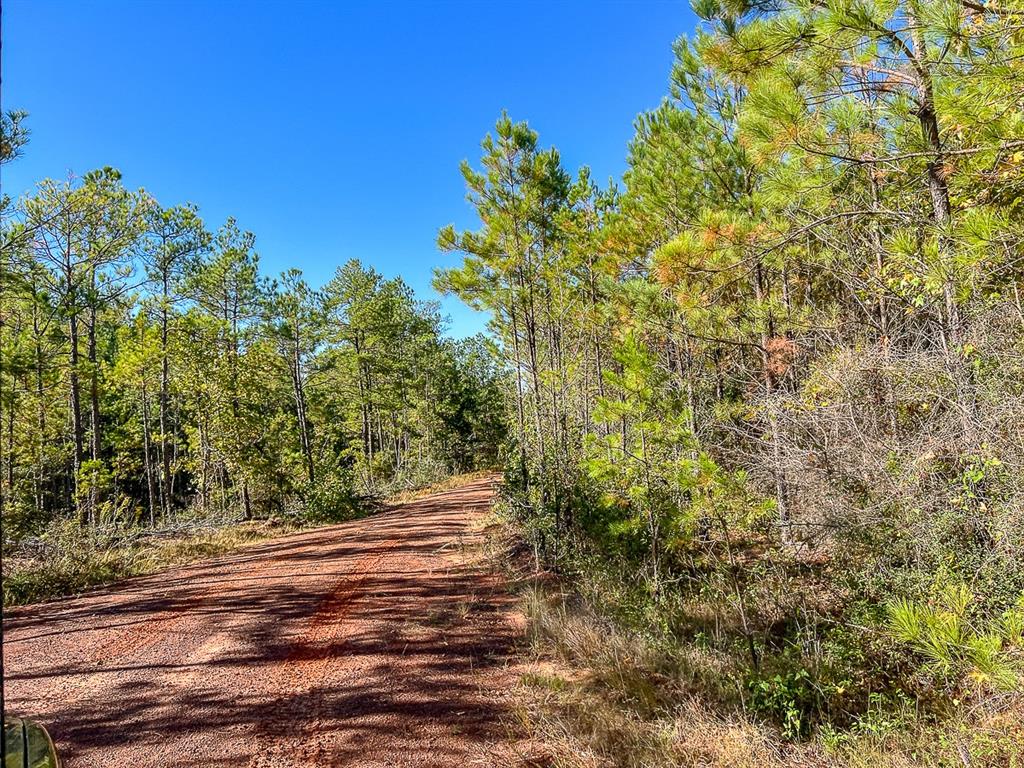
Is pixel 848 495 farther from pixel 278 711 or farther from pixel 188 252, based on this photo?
pixel 188 252

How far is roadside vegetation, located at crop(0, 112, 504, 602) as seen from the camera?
811 cm

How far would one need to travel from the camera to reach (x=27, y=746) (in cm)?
160

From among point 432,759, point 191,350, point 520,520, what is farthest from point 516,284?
point 191,350

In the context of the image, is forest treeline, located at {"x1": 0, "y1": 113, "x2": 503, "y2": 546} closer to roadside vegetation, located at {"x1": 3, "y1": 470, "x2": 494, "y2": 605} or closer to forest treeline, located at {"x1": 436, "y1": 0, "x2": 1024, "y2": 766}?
roadside vegetation, located at {"x1": 3, "y1": 470, "x2": 494, "y2": 605}

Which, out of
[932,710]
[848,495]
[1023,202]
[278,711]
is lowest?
[932,710]

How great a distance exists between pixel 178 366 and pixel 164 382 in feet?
4.60

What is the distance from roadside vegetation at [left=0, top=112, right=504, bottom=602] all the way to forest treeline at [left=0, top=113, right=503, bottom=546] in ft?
0.18

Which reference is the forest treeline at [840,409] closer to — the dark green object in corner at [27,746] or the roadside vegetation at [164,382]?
the dark green object in corner at [27,746]

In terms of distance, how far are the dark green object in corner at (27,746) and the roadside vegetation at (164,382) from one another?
2.30 m

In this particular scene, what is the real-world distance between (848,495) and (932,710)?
68.8 inches

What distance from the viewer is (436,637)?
5332mm

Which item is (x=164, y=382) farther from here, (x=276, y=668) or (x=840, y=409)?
(x=840, y=409)

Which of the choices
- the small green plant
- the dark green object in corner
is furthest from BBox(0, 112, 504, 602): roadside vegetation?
the small green plant

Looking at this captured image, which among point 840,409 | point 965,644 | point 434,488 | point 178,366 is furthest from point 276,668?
point 434,488
